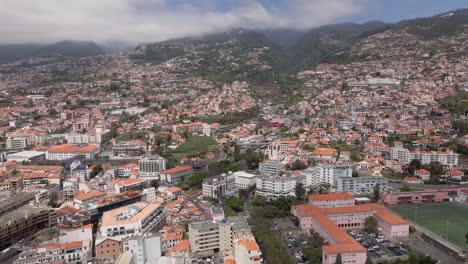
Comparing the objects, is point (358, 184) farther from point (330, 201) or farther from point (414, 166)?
point (414, 166)

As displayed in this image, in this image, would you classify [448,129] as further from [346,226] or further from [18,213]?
[18,213]

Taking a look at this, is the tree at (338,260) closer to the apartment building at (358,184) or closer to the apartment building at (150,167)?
the apartment building at (358,184)

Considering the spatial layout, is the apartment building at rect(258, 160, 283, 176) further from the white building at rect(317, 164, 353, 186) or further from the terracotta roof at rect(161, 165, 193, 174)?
the terracotta roof at rect(161, 165, 193, 174)

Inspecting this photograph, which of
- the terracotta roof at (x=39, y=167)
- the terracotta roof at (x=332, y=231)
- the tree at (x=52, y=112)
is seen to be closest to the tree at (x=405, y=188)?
the terracotta roof at (x=332, y=231)

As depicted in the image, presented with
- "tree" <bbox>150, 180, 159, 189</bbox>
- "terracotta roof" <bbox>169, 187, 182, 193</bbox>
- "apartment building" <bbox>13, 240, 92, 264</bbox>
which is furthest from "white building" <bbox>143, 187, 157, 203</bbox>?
"apartment building" <bbox>13, 240, 92, 264</bbox>

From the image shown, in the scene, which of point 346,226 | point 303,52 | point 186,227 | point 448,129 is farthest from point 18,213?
point 303,52

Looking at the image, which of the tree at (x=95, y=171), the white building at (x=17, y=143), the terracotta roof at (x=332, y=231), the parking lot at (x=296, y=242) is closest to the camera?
the terracotta roof at (x=332, y=231)
